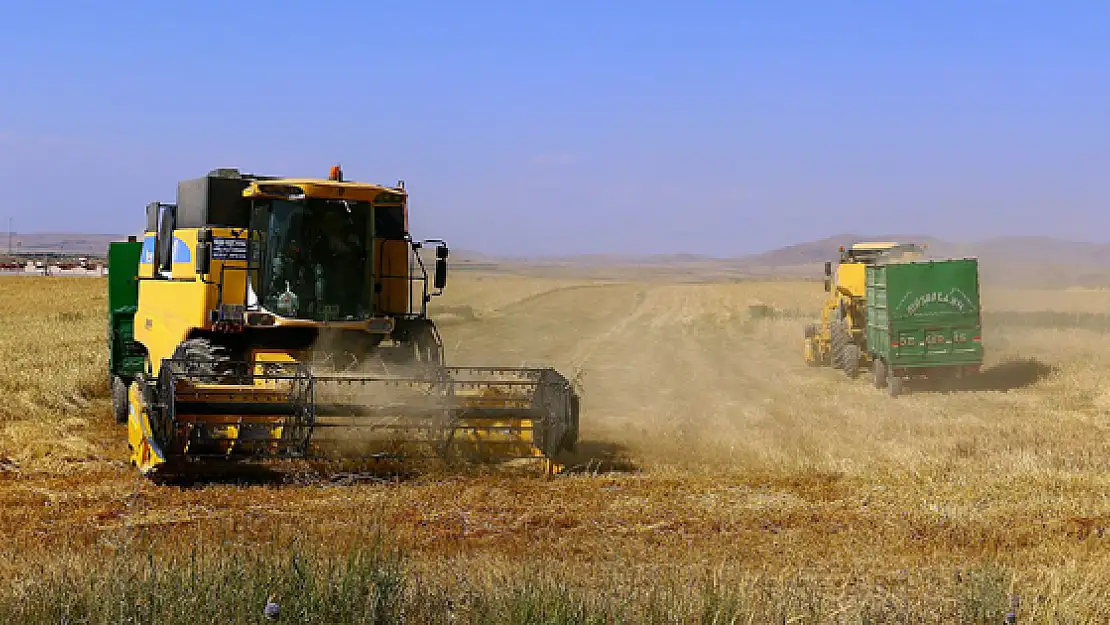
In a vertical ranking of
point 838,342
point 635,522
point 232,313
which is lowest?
point 635,522

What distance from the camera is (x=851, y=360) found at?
2492 cm

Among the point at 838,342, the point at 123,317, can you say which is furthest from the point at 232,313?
the point at 838,342

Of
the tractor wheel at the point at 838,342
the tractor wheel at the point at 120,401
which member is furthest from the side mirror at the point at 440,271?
the tractor wheel at the point at 838,342

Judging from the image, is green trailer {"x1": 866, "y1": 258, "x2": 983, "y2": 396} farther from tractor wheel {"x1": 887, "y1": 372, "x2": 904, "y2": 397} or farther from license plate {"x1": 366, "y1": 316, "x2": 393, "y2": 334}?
license plate {"x1": 366, "y1": 316, "x2": 393, "y2": 334}

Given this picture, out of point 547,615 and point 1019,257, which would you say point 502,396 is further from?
point 1019,257

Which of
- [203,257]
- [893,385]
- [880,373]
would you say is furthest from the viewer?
[880,373]

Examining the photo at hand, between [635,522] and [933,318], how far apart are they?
Answer: 13502 millimetres

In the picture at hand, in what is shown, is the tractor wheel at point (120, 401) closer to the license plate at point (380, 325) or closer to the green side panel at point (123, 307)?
the green side panel at point (123, 307)

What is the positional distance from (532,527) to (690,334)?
31561mm

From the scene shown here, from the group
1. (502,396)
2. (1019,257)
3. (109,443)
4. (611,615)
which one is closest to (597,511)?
(502,396)

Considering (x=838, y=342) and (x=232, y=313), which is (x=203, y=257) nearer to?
(x=232, y=313)

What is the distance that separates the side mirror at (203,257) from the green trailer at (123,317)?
10.8 ft

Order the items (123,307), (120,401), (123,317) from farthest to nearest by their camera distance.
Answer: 1. (123,307)
2. (123,317)
3. (120,401)

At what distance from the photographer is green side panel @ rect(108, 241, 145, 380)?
17.0m
